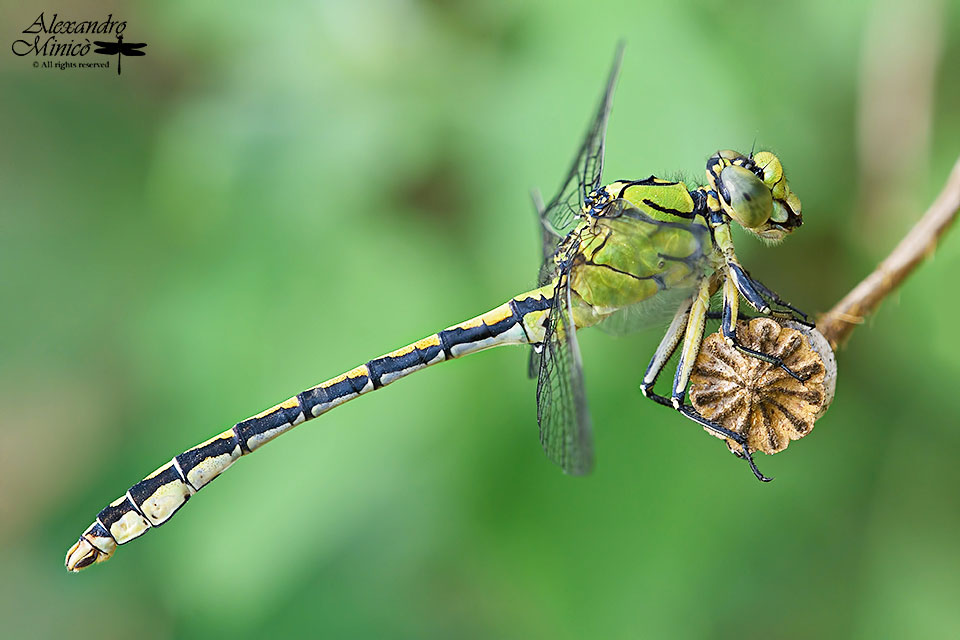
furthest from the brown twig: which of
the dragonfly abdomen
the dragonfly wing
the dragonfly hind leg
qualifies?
the dragonfly abdomen

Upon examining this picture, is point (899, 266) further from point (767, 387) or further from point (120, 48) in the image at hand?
point (120, 48)

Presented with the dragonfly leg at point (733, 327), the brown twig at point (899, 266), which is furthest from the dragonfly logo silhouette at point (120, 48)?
the brown twig at point (899, 266)

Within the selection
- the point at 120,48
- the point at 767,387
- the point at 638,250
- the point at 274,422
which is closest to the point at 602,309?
the point at 638,250

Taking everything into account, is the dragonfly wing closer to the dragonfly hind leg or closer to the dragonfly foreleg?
the dragonfly hind leg

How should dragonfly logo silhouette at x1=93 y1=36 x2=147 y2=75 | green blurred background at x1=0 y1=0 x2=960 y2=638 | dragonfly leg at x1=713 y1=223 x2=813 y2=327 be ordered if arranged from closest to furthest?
dragonfly leg at x1=713 y1=223 x2=813 y2=327
green blurred background at x1=0 y1=0 x2=960 y2=638
dragonfly logo silhouette at x1=93 y1=36 x2=147 y2=75

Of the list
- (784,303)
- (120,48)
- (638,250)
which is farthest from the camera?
(120,48)

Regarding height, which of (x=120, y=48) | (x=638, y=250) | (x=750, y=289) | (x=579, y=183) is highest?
(x=120, y=48)

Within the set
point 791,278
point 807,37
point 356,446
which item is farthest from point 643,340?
point 807,37

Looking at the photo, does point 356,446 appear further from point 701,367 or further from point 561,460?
point 701,367
